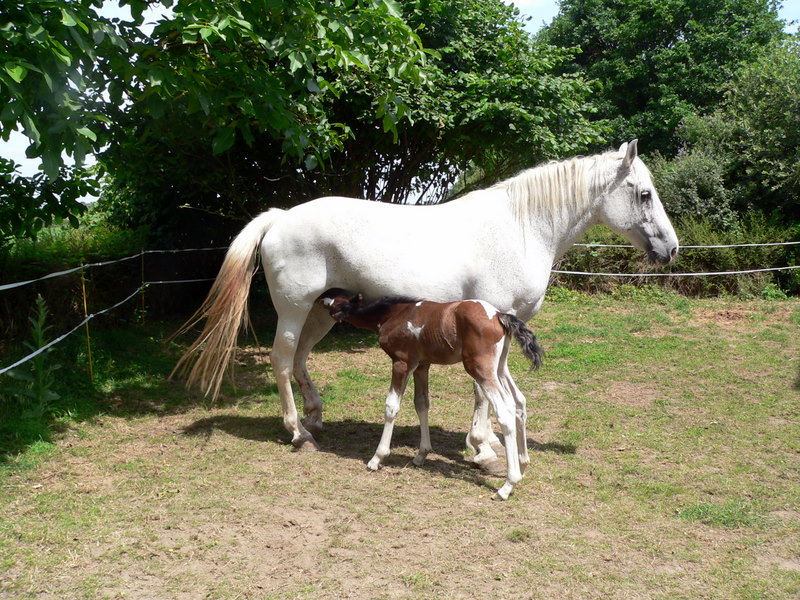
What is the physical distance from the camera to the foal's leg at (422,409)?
4.66 m

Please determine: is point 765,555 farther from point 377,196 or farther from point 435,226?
point 377,196

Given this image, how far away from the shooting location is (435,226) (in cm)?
484

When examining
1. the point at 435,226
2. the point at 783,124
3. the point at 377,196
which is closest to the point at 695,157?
the point at 783,124

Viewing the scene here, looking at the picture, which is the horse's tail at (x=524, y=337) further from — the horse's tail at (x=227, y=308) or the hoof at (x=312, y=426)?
the horse's tail at (x=227, y=308)

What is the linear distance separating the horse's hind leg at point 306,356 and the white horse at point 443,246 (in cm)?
19

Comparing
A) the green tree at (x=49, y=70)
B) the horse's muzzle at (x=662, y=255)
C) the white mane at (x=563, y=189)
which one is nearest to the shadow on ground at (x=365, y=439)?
the horse's muzzle at (x=662, y=255)

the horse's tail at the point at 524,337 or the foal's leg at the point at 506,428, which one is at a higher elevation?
the horse's tail at the point at 524,337

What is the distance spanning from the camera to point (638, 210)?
16.3 ft

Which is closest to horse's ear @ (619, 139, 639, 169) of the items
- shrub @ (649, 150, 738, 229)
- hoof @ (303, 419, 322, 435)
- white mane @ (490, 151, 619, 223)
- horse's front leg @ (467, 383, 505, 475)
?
white mane @ (490, 151, 619, 223)

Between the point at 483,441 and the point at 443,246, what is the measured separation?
142cm

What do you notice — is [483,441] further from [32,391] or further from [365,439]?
[32,391]

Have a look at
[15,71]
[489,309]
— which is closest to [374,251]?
[489,309]

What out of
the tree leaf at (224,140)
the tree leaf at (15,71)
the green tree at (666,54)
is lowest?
the tree leaf at (224,140)

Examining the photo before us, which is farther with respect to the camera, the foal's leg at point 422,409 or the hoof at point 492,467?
the foal's leg at point 422,409
